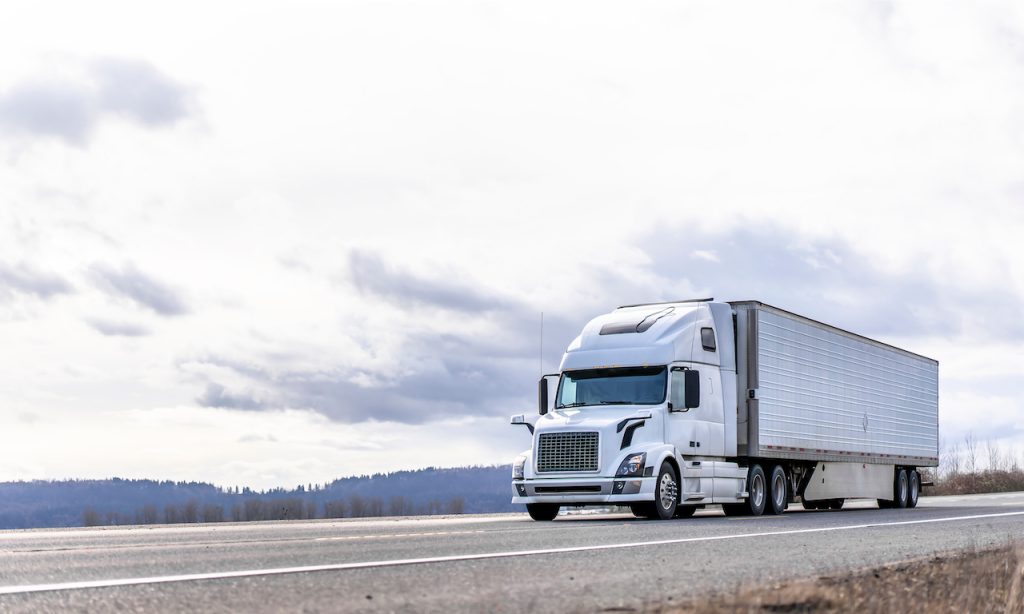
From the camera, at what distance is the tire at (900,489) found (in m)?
31.4

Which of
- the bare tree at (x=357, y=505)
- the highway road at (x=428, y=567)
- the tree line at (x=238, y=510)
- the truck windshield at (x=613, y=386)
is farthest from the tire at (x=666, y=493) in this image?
the bare tree at (x=357, y=505)

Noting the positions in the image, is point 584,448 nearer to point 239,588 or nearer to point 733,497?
point 733,497

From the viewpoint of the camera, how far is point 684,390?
69.3 feet

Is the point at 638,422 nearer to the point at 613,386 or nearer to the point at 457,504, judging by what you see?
the point at 613,386

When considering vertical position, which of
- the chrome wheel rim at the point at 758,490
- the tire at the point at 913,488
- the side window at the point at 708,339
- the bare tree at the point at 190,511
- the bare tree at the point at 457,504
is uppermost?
the side window at the point at 708,339

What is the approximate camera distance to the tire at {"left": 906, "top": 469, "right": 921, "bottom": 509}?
32.3m

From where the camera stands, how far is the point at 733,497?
22844 mm

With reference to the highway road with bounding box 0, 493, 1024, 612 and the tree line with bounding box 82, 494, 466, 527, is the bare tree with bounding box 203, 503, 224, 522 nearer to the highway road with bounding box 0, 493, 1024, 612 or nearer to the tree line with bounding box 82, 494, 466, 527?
the tree line with bounding box 82, 494, 466, 527

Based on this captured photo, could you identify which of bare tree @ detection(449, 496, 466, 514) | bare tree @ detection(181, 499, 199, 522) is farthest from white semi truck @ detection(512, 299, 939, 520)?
bare tree @ detection(181, 499, 199, 522)

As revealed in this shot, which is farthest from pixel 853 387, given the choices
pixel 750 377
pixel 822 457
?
pixel 750 377

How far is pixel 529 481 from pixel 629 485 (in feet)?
6.22

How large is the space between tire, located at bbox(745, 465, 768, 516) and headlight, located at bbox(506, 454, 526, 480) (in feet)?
15.3

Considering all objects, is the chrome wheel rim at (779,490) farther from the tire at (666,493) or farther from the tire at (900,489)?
the tire at (900,489)

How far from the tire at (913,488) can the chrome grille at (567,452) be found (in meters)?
14.7
